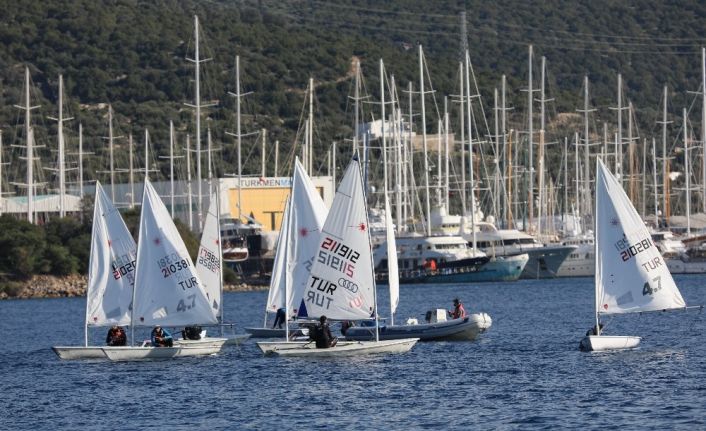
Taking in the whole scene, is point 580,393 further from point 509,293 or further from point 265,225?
point 265,225

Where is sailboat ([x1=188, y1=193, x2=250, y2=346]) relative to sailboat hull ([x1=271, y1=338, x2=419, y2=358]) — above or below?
above

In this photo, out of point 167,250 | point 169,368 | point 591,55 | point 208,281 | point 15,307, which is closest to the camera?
point 169,368

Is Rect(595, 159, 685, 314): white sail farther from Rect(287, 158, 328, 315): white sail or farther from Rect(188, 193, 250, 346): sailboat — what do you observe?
Rect(188, 193, 250, 346): sailboat

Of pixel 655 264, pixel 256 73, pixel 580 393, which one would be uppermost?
pixel 256 73

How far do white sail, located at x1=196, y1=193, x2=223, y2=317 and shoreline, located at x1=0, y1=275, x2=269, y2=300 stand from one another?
3926 cm

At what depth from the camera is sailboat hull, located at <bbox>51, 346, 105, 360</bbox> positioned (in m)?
40.9

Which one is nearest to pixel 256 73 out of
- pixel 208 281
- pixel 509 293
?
pixel 509 293

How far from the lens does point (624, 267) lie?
1553 inches

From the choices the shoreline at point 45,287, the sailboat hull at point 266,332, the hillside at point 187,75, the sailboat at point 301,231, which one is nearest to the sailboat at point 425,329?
→ the sailboat at point 301,231

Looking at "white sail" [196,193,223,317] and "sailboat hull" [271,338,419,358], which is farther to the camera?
"white sail" [196,193,223,317]

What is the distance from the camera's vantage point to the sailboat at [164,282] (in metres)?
41.3

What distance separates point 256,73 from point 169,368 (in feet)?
396

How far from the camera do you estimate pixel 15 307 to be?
7625 cm

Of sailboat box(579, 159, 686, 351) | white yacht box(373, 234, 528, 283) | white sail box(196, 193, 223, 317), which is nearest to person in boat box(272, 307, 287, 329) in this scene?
white sail box(196, 193, 223, 317)
